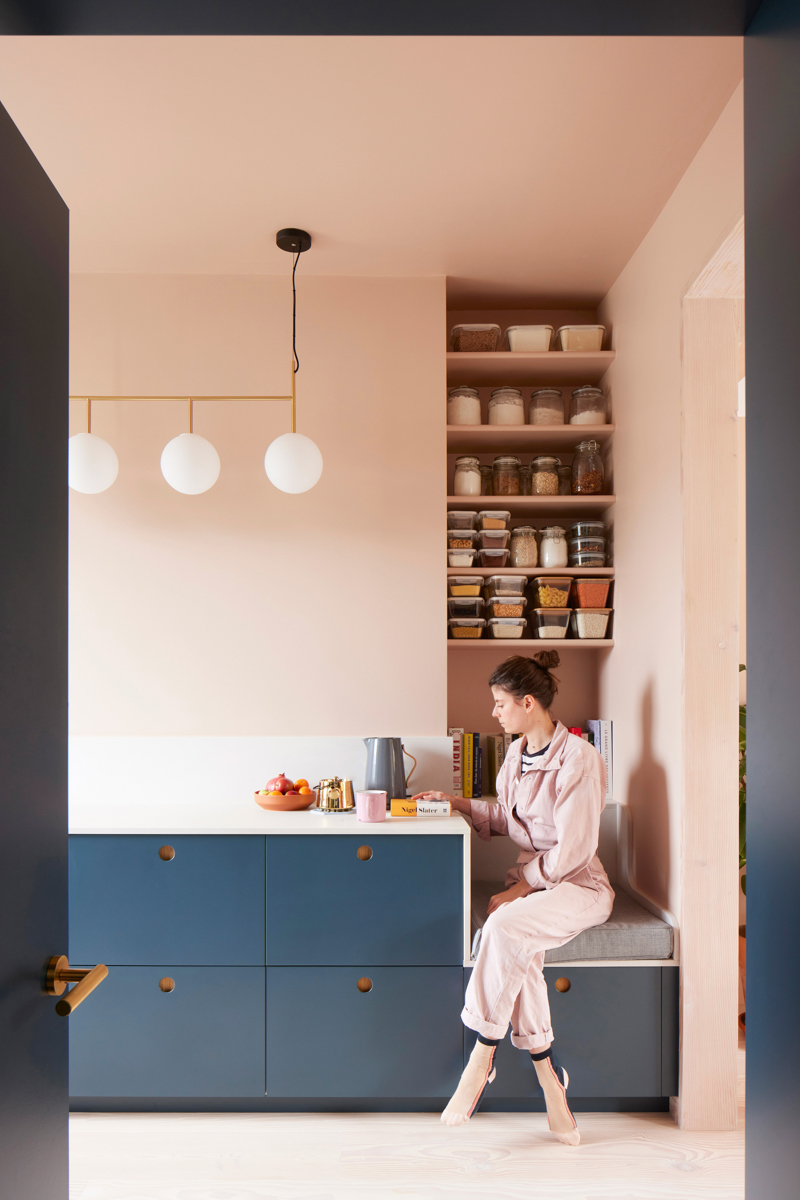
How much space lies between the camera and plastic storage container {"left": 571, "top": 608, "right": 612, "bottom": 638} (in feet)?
10.3

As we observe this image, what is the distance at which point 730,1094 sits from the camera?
246 cm

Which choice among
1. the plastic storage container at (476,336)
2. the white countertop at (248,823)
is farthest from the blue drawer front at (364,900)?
the plastic storage container at (476,336)

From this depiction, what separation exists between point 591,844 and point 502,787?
384mm

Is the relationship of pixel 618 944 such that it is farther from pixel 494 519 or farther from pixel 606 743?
pixel 494 519

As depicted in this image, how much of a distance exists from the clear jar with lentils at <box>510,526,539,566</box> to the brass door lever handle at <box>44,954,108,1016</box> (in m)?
2.32

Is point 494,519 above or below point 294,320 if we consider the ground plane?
below

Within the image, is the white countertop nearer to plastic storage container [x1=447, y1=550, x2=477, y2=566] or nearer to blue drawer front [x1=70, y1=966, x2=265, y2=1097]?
blue drawer front [x1=70, y1=966, x2=265, y2=1097]

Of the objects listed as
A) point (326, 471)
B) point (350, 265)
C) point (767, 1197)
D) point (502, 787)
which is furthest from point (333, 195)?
point (767, 1197)

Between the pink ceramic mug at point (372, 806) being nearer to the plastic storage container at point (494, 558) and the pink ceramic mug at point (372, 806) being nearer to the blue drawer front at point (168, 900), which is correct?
the blue drawer front at point (168, 900)

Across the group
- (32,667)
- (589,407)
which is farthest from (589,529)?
(32,667)

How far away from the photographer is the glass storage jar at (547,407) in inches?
125

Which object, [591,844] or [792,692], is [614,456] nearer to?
[591,844]

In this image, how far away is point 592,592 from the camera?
3.14 metres

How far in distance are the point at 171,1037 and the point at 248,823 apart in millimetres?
662
